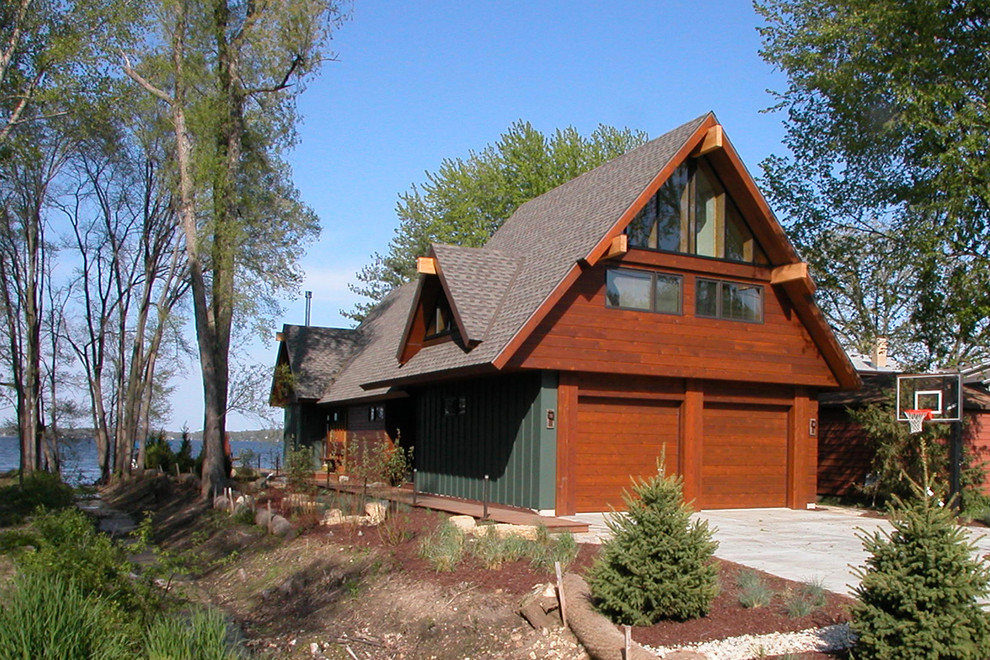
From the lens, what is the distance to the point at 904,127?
1992cm

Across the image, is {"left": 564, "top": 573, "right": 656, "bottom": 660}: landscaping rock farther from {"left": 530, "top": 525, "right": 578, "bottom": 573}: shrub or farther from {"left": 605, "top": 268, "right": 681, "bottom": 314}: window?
{"left": 605, "top": 268, "right": 681, "bottom": 314}: window

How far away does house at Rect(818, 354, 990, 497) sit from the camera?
19500 mm

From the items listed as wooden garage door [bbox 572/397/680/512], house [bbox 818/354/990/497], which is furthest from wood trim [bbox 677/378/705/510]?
house [bbox 818/354/990/497]

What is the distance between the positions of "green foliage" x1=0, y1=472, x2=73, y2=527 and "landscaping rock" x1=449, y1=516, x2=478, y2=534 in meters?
12.6

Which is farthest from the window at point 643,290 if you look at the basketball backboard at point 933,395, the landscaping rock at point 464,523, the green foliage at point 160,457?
the green foliage at point 160,457

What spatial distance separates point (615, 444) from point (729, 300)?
3800 mm

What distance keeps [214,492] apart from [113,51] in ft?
35.4

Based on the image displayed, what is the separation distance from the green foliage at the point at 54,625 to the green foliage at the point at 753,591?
572cm

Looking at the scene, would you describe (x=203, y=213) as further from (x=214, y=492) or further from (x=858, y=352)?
(x=858, y=352)

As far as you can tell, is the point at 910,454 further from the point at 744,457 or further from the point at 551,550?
the point at 551,550

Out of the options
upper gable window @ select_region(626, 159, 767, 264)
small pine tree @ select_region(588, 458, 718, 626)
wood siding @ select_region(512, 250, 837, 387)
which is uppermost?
upper gable window @ select_region(626, 159, 767, 264)

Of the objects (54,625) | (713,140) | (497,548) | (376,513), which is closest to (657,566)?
(497,548)

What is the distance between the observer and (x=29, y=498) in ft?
76.8

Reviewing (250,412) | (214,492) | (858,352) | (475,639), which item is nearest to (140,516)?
(214,492)
